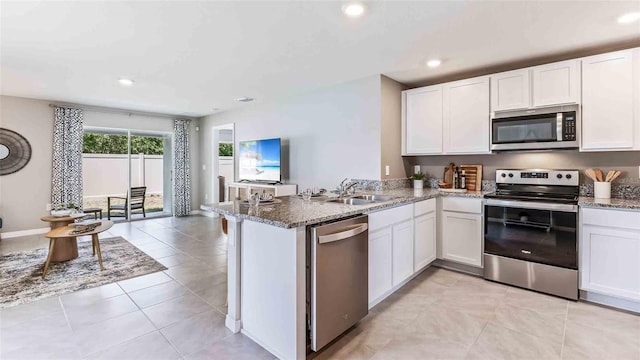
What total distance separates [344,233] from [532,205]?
2.07m

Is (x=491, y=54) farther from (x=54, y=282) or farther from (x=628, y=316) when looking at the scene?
(x=54, y=282)

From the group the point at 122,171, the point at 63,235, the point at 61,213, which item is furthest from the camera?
the point at 122,171

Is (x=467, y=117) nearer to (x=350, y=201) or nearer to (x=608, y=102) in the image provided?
(x=608, y=102)

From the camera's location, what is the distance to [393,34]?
2.58 meters

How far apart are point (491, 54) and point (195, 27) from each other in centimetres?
289

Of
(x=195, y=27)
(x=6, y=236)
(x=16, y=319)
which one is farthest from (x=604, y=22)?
(x=6, y=236)

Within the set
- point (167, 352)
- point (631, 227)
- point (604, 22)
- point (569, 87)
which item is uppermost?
point (604, 22)

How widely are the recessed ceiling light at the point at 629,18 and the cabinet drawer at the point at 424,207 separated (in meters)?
2.14

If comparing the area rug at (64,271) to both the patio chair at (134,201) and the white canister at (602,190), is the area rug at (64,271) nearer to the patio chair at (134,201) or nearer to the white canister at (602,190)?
the patio chair at (134,201)

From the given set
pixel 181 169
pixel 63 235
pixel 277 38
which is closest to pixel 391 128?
pixel 277 38

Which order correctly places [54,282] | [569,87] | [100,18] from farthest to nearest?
[54,282], [569,87], [100,18]

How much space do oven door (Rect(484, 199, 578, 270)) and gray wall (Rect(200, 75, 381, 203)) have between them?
54.6 inches

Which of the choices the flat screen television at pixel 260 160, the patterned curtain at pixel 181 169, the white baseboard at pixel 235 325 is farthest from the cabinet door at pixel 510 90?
the patterned curtain at pixel 181 169

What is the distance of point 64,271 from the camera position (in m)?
3.41
